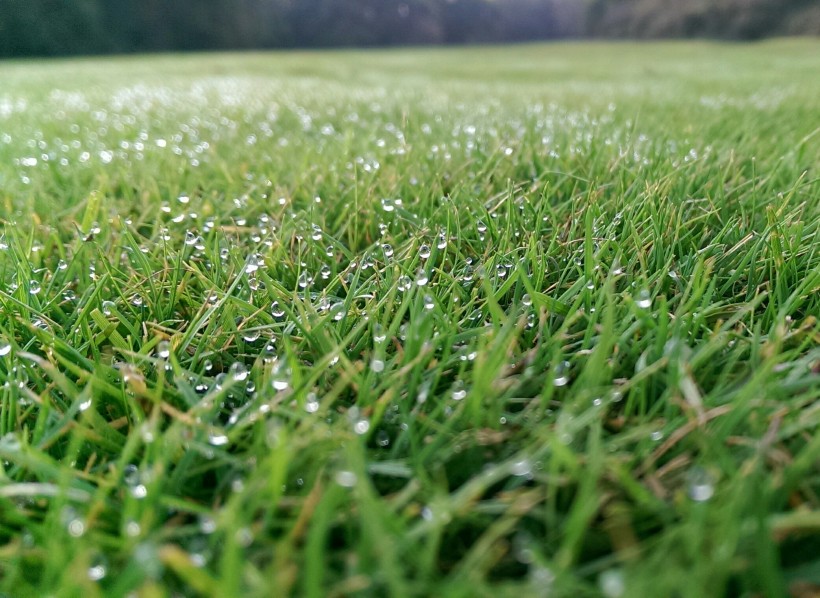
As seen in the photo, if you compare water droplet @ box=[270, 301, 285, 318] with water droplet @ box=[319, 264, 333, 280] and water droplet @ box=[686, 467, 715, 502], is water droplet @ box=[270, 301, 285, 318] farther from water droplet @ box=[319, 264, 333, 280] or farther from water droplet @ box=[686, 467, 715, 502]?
water droplet @ box=[686, 467, 715, 502]

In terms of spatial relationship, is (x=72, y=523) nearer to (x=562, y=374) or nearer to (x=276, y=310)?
(x=276, y=310)

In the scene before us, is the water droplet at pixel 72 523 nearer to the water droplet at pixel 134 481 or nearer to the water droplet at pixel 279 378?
the water droplet at pixel 134 481

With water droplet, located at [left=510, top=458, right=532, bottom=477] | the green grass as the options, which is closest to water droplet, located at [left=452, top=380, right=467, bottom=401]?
the green grass

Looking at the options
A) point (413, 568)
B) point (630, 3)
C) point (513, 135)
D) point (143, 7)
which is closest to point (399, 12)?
point (630, 3)

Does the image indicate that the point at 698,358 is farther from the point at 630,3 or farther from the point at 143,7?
the point at 630,3

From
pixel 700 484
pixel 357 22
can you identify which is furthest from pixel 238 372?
pixel 357 22

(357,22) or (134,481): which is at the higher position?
(357,22)
